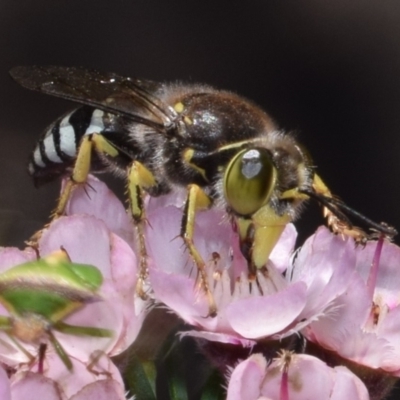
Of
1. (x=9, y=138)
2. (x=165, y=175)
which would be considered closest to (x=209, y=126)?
(x=165, y=175)

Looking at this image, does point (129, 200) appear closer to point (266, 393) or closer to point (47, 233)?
point (47, 233)

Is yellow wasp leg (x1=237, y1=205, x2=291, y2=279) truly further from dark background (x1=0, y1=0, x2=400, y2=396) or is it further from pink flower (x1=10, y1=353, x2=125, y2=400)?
dark background (x1=0, y1=0, x2=400, y2=396)

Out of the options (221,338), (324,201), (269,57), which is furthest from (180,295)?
(269,57)

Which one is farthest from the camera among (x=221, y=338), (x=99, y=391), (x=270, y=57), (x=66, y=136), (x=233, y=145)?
(x=270, y=57)

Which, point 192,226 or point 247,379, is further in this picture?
point 192,226

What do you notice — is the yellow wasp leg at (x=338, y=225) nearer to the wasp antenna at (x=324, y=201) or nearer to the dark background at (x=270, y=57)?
the wasp antenna at (x=324, y=201)

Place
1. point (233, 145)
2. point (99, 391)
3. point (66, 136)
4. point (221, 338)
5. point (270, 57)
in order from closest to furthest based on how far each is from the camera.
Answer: point (99, 391)
point (221, 338)
point (233, 145)
point (66, 136)
point (270, 57)

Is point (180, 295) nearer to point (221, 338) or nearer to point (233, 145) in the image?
point (221, 338)
